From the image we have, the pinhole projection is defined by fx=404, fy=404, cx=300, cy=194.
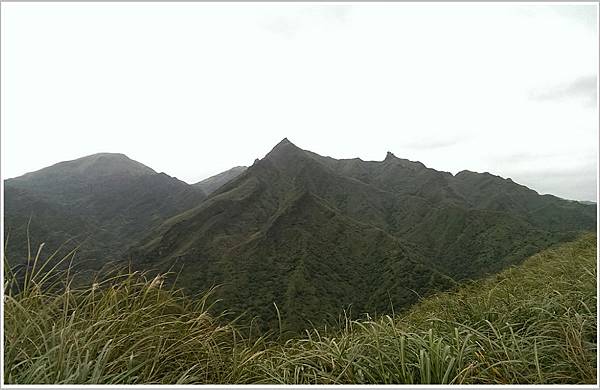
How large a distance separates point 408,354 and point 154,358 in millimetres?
1262

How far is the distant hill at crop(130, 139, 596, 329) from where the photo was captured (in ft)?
201

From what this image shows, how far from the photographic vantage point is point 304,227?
94438mm

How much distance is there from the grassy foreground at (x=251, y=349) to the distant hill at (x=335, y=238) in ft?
81.6

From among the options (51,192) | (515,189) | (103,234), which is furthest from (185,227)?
(515,189)

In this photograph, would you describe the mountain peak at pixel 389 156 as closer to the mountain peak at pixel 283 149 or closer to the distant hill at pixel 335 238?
the distant hill at pixel 335 238

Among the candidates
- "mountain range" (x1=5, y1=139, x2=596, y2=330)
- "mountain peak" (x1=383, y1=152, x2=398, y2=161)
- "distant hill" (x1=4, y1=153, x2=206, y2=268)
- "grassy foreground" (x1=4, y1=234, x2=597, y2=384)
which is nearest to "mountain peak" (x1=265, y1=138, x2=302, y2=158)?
"mountain range" (x1=5, y1=139, x2=596, y2=330)

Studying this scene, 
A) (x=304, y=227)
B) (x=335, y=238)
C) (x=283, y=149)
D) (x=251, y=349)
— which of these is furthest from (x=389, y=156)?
(x=251, y=349)

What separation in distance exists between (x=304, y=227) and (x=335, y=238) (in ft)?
30.3

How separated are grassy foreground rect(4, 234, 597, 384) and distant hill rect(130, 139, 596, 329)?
2486 centimetres

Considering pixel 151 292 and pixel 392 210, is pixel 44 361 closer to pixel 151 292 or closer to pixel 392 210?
pixel 151 292

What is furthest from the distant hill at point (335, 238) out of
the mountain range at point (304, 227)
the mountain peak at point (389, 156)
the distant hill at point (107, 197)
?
the mountain peak at point (389, 156)

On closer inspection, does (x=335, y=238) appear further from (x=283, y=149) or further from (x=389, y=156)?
(x=389, y=156)

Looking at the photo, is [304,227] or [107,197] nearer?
[304,227]

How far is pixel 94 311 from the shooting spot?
2307mm
